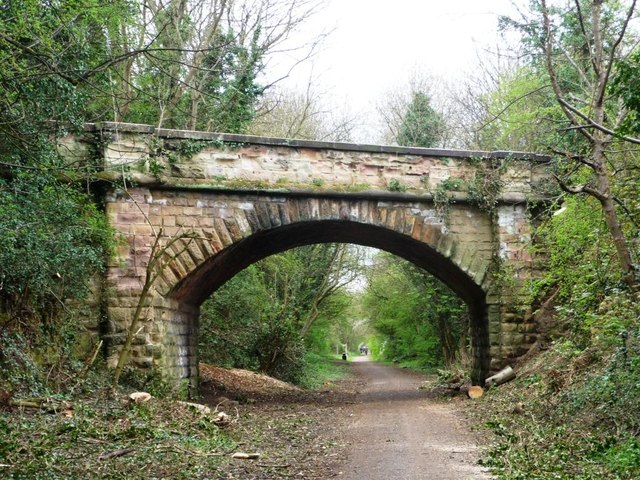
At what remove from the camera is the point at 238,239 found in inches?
404

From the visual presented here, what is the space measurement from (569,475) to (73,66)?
18.4ft

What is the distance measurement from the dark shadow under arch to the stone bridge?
51 mm

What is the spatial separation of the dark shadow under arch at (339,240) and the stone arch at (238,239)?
0.09 feet

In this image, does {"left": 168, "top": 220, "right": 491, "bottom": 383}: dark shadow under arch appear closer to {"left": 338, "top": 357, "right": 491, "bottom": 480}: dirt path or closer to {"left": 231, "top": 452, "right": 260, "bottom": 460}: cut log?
{"left": 338, "top": 357, "right": 491, "bottom": 480}: dirt path

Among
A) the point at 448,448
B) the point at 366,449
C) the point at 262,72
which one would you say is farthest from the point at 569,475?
the point at 262,72

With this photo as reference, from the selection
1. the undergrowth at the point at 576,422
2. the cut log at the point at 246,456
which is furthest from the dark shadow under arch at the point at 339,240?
the cut log at the point at 246,456

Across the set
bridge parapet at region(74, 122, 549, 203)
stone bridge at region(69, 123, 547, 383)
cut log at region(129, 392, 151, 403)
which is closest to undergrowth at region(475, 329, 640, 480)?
stone bridge at region(69, 123, 547, 383)

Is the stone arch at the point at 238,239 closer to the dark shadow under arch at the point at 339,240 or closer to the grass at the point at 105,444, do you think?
the dark shadow under arch at the point at 339,240

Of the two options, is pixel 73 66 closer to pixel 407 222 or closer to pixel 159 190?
pixel 159 190

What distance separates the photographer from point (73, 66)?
6.37m

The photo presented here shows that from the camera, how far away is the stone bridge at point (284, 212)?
32.4 feet

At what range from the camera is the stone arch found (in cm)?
988

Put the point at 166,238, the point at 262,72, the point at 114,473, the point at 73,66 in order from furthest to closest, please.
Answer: the point at 262,72 < the point at 166,238 < the point at 73,66 < the point at 114,473

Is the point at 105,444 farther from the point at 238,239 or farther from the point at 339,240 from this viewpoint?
the point at 339,240
